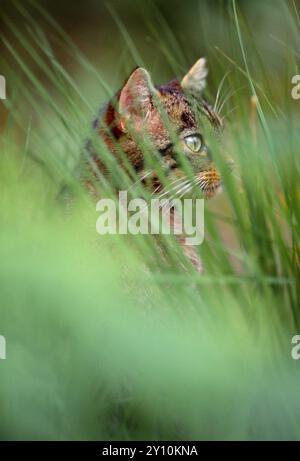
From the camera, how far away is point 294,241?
2.48 feet

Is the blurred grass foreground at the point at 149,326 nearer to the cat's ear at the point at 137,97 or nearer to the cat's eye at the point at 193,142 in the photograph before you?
the cat's ear at the point at 137,97

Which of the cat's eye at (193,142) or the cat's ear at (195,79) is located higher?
the cat's ear at (195,79)

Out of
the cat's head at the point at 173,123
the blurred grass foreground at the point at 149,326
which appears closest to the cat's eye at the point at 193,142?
the cat's head at the point at 173,123

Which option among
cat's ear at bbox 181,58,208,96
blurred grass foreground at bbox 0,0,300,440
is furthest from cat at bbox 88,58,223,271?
blurred grass foreground at bbox 0,0,300,440

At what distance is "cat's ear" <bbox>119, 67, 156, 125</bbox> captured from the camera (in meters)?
1.03

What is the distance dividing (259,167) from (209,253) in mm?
120

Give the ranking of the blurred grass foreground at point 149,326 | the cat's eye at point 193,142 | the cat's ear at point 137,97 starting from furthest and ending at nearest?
the cat's eye at point 193,142 < the cat's ear at point 137,97 < the blurred grass foreground at point 149,326

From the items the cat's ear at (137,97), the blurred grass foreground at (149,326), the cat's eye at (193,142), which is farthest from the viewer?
the cat's eye at (193,142)

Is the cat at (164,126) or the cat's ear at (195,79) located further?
the cat's ear at (195,79)

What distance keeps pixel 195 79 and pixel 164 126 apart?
0.19m

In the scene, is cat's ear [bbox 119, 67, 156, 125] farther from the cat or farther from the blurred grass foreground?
the blurred grass foreground

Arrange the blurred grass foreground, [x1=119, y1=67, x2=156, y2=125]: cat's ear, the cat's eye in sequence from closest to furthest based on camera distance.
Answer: the blurred grass foreground, [x1=119, y1=67, x2=156, y2=125]: cat's ear, the cat's eye

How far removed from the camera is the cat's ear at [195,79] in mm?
1178

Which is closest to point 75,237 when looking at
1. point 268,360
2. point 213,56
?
point 268,360
